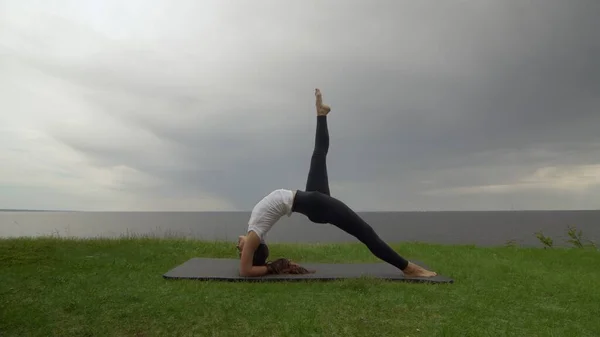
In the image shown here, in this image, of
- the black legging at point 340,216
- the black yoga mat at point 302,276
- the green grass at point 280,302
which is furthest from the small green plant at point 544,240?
the black legging at point 340,216

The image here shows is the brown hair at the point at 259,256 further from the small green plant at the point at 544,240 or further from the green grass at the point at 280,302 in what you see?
the small green plant at the point at 544,240

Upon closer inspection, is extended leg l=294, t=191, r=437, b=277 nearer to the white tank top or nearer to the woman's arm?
the white tank top

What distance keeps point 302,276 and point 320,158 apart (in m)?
1.59

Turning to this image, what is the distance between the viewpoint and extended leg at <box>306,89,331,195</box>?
6.04 meters

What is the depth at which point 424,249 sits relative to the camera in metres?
8.55

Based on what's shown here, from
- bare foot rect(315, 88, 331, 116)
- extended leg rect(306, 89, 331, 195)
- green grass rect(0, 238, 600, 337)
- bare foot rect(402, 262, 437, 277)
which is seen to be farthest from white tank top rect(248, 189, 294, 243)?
bare foot rect(402, 262, 437, 277)

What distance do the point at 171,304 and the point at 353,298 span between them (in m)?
1.77

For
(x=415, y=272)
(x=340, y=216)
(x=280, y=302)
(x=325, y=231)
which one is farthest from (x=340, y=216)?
(x=325, y=231)

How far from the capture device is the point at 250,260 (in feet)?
18.4

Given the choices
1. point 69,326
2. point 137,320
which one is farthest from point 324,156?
point 69,326

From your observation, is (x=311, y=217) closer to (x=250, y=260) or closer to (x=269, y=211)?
(x=269, y=211)

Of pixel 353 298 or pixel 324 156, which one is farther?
pixel 324 156

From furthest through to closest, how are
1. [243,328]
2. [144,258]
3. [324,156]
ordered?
[144,258] → [324,156] → [243,328]

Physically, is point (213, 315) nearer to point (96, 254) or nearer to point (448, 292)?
point (448, 292)
